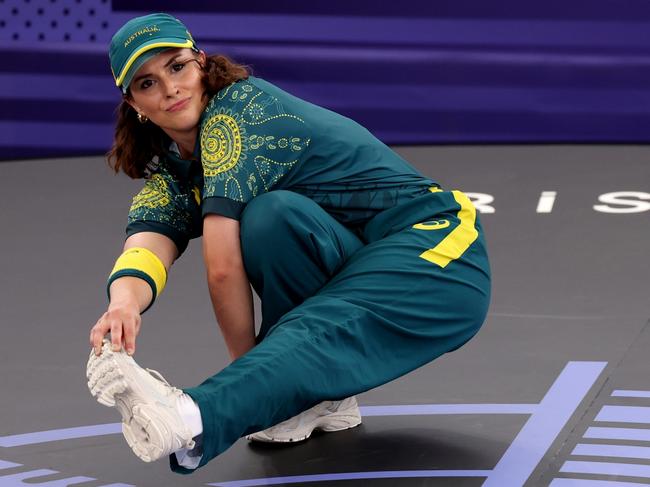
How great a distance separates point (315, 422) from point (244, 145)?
0.52m

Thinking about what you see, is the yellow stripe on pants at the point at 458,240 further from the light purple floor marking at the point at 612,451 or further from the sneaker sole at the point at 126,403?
the sneaker sole at the point at 126,403

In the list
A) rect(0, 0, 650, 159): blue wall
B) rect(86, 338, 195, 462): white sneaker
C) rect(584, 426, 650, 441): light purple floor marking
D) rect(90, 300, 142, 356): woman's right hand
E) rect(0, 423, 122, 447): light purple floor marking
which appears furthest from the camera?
rect(0, 0, 650, 159): blue wall

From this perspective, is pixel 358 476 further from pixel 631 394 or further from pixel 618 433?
pixel 631 394

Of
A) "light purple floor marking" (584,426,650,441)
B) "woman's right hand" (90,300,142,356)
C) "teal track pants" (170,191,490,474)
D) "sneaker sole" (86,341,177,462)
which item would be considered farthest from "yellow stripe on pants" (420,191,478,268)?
"sneaker sole" (86,341,177,462)

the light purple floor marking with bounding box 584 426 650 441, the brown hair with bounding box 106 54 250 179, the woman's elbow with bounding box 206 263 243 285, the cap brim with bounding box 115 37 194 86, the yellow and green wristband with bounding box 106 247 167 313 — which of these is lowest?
the light purple floor marking with bounding box 584 426 650 441

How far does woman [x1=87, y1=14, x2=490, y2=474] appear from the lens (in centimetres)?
220

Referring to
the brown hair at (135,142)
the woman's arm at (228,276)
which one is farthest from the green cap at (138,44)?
the woman's arm at (228,276)

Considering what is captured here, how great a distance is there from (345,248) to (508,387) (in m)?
0.53

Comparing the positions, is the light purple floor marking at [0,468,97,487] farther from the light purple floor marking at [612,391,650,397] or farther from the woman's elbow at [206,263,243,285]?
the light purple floor marking at [612,391,650,397]

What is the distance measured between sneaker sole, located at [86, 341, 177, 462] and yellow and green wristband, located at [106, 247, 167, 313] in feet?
1.17

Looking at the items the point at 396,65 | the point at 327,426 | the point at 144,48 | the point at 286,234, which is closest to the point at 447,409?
the point at 327,426

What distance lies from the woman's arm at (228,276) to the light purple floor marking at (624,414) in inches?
26.9

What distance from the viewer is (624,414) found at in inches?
99.8

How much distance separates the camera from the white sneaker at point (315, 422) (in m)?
2.45
